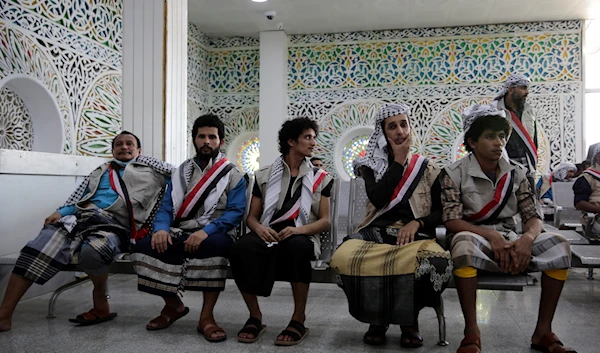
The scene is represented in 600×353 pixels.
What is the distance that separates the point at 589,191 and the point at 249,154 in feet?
18.6

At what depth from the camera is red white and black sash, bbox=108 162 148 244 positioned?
3.19 meters

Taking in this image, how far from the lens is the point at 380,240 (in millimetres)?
2582

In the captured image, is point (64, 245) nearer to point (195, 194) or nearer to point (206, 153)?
point (195, 194)

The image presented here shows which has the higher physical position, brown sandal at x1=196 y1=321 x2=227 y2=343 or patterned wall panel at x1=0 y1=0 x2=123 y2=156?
patterned wall panel at x1=0 y1=0 x2=123 y2=156

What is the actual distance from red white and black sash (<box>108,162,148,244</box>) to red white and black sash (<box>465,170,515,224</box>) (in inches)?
75.4

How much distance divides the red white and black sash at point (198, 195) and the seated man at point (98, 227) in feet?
1.35

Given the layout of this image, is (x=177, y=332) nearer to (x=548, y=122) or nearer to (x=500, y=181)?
(x=500, y=181)

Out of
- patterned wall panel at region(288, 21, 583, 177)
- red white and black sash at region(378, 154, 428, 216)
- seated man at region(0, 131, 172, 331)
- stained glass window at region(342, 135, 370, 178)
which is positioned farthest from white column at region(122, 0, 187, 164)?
stained glass window at region(342, 135, 370, 178)

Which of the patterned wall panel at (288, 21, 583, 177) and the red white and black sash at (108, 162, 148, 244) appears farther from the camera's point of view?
the patterned wall panel at (288, 21, 583, 177)

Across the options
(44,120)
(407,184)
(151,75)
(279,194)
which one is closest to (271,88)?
(151,75)

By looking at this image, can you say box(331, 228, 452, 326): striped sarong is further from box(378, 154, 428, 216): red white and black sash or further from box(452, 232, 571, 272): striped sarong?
box(378, 154, 428, 216): red white and black sash

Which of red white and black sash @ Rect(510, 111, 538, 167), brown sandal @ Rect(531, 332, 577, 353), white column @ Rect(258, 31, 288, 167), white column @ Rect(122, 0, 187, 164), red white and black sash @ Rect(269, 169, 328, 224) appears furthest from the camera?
white column @ Rect(258, 31, 288, 167)

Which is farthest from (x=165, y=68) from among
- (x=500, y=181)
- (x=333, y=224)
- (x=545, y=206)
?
(x=545, y=206)

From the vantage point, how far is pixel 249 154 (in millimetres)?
8625
